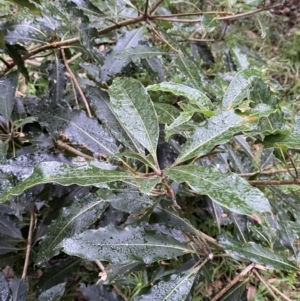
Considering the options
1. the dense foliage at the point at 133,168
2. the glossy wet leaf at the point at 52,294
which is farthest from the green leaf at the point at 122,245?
the glossy wet leaf at the point at 52,294

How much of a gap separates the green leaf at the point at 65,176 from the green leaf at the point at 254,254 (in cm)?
34

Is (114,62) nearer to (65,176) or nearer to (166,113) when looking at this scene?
(166,113)

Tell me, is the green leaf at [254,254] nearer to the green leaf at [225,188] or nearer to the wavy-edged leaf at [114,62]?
the green leaf at [225,188]

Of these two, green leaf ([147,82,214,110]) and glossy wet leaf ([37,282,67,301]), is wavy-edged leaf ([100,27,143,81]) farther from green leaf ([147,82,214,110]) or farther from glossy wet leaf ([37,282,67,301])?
glossy wet leaf ([37,282,67,301])

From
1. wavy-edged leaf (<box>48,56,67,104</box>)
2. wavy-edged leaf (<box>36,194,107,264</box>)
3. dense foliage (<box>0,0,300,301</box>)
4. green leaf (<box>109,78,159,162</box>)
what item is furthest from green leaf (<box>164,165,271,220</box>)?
wavy-edged leaf (<box>48,56,67,104</box>)

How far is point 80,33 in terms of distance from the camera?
1.10 meters

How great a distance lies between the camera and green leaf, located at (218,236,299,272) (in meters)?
0.86

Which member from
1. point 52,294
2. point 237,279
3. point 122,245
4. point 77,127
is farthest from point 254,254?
point 52,294

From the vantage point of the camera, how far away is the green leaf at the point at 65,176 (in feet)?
2.08

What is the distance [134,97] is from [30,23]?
667 millimetres

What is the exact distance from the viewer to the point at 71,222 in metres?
0.94

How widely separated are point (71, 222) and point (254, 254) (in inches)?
16.4

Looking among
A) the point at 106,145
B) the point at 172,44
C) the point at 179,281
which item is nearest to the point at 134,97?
the point at 106,145

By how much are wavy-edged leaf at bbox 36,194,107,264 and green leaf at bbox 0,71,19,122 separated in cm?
34
